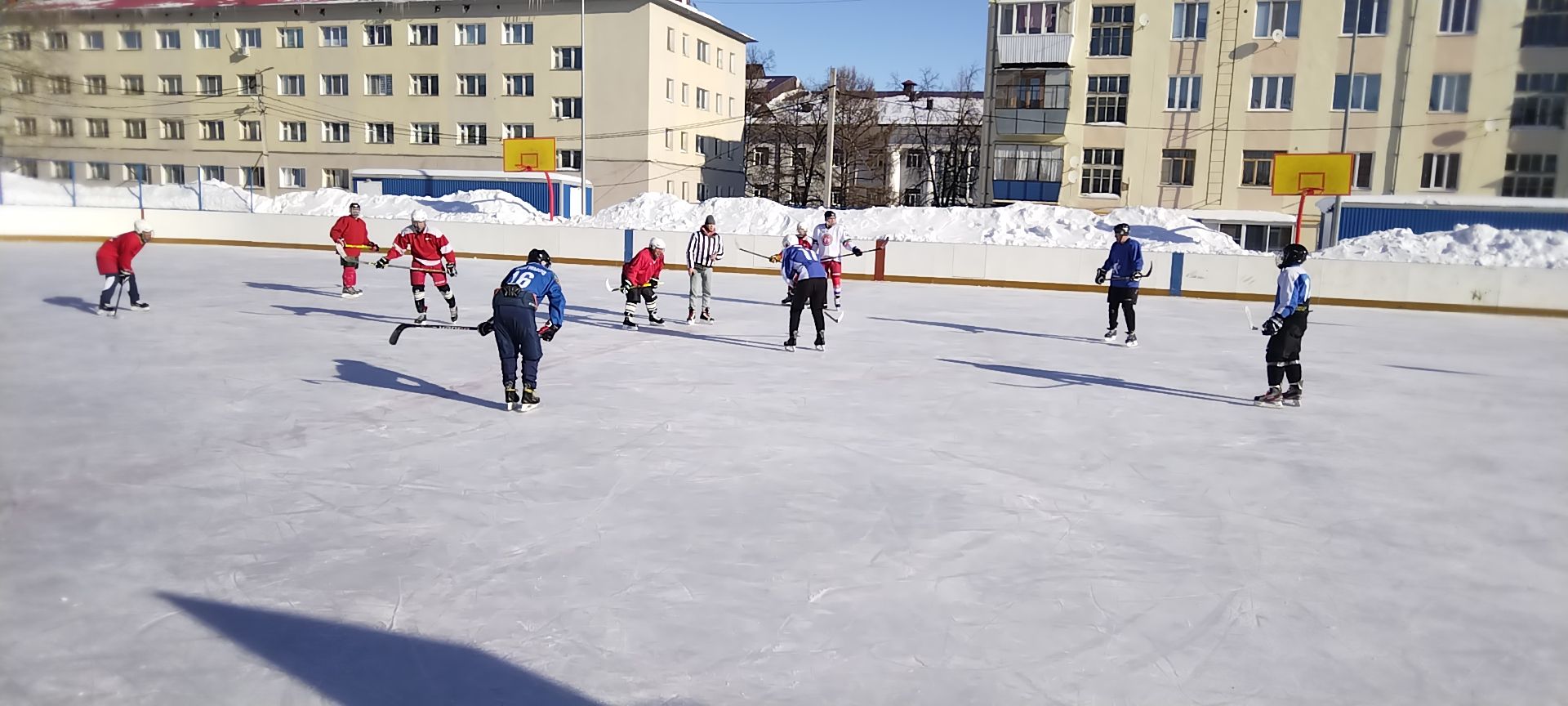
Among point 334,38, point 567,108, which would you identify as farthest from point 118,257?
point 334,38

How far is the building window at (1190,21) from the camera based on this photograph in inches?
1323

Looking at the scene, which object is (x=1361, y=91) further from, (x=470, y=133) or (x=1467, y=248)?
(x=470, y=133)

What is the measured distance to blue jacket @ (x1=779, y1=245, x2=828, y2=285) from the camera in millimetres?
10102

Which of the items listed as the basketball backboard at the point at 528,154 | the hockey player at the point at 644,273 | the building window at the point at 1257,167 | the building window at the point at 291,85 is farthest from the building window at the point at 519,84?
the hockey player at the point at 644,273

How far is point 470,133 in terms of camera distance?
41.7 meters

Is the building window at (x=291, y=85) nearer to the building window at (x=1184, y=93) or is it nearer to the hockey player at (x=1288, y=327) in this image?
the building window at (x=1184, y=93)

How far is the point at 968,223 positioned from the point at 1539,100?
20.0 metres

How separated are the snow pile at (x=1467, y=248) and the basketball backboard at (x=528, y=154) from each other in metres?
24.6

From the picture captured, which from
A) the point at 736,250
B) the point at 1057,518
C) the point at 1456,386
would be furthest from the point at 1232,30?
the point at 1057,518

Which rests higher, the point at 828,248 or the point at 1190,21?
the point at 1190,21

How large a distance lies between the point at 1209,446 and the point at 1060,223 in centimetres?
2104

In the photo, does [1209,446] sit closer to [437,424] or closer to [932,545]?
[932,545]

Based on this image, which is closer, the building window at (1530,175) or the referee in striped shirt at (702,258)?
the referee in striped shirt at (702,258)

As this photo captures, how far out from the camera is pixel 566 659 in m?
3.42
